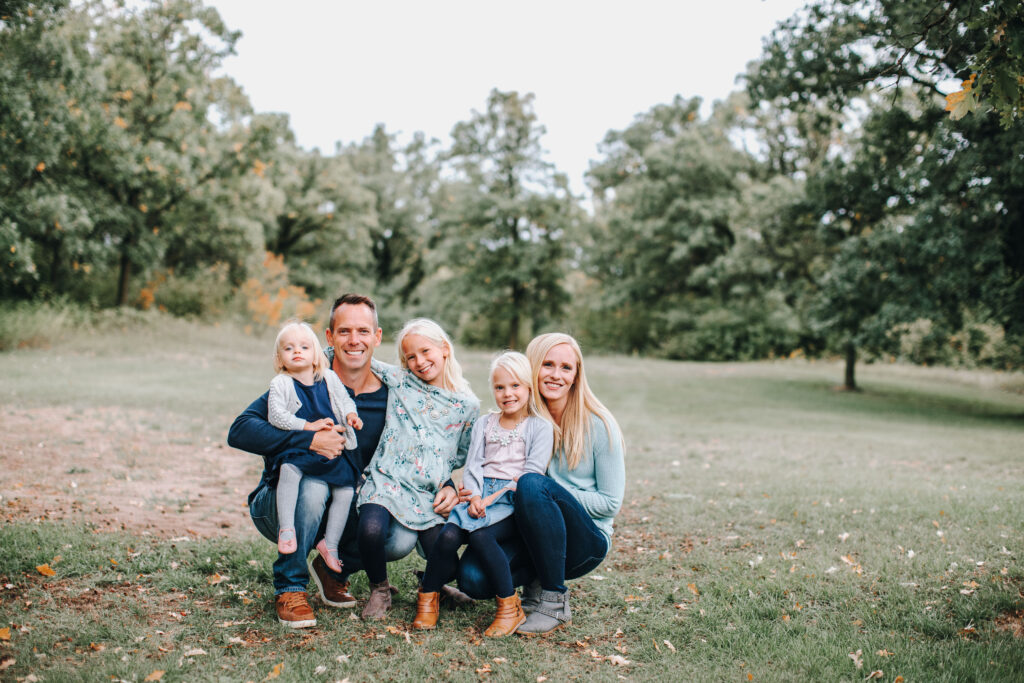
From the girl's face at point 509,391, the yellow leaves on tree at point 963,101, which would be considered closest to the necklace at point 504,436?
the girl's face at point 509,391

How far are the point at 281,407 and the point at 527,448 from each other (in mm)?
1334

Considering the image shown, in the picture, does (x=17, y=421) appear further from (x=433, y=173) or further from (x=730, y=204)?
(x=433, y=173)

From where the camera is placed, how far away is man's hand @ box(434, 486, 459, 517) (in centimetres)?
390

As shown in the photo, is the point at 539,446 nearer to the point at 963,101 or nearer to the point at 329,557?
the point at 329,557

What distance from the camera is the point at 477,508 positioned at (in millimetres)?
3787

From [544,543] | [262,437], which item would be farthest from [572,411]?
[262,437]

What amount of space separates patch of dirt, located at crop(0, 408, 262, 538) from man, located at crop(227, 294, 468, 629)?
1906 millimetres

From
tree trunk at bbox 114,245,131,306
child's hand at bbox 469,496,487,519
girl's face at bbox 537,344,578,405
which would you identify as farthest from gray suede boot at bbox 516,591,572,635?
tree trunk at bbox 114,245,131,306

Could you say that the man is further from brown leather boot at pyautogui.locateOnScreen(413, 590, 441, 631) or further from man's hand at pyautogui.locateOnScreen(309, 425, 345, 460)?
brown leather boot at pyautogui.locateOnScreen(413, 590, 441, 631)

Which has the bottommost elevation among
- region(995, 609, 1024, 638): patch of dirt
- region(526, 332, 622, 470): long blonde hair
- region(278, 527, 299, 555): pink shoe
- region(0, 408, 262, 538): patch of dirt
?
region(0, 408, 262, 538): patch of dirt

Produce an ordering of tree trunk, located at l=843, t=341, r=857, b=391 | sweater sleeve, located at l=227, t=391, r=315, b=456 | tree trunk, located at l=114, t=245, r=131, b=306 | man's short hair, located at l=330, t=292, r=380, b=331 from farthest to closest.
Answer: tree trunk, located at l=114, t=245, r=131, b=306 < tree trunk, located at l=843, t=341, r=857, b=391 < man's short hair, located at l=330, t=292, r=380, b=331 < sweater sleeve, located at l=227, t=391, r=315, b=456

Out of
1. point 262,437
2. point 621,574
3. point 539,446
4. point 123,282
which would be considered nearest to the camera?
point 262,437

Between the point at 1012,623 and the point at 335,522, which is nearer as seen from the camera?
the point at 335,522

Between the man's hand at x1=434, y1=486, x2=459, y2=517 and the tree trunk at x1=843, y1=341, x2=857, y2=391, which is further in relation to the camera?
the tree trunk at x1=843, y1=341, x2=857, y2=391
